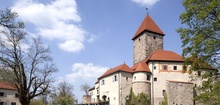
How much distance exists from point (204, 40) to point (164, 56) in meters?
25.8

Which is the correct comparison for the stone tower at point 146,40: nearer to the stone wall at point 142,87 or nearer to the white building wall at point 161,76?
the white building wall at point 161,76

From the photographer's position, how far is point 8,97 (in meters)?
52.7

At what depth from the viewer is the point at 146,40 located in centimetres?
4344

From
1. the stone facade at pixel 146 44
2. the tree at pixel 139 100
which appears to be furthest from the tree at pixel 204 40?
the stone facade at pixel 146 44

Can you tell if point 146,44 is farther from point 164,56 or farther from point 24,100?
point 24,100

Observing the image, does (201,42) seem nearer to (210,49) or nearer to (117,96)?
(210,49)

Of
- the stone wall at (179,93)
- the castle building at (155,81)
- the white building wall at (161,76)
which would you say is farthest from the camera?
the white building wall at (161,76)

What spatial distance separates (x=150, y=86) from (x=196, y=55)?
23.4 meters

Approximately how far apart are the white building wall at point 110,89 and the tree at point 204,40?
23480 millimetres

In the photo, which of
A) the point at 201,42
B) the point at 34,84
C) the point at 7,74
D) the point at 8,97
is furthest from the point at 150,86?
the point at 8,97

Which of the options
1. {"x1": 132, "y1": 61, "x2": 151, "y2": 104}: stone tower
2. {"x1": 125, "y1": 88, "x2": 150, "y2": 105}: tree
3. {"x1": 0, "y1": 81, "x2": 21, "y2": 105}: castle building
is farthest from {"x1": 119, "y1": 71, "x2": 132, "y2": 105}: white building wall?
{"x1": 0, "y1": 81, "x2": 21, "y2": 105}: castle building

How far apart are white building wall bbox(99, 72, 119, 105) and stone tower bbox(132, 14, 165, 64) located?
709 cm

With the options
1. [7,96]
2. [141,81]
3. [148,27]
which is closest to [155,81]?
[141,81]

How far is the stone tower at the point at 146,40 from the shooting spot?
43.4 metres
